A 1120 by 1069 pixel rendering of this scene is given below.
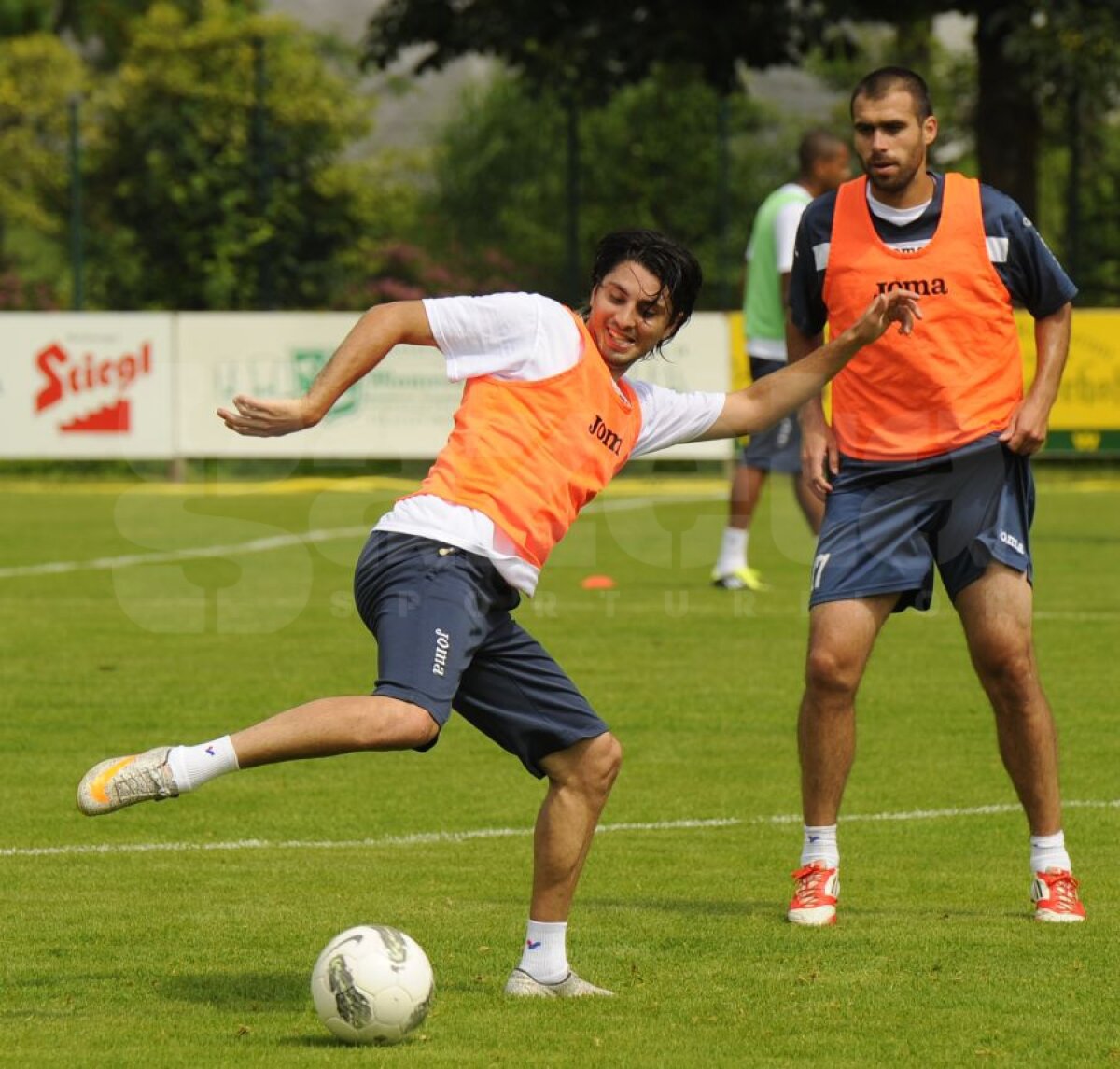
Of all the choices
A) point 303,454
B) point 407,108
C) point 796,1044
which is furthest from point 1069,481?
point 407,108

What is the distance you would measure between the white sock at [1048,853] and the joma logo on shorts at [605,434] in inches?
68.6

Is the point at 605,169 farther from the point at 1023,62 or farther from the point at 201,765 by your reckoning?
the point at 201,765

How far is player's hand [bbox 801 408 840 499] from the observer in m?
6.85

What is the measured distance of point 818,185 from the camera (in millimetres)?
13484

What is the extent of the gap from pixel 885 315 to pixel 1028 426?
751 mm

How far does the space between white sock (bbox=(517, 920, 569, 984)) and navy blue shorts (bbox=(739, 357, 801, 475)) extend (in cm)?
837

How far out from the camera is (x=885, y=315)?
19.9ft

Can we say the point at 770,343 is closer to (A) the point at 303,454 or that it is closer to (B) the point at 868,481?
(B) the point at 868,481

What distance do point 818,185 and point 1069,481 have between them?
12.5 meters

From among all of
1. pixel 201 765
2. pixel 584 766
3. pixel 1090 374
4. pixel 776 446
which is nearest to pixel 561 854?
pixel 584 766

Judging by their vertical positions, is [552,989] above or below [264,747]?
below

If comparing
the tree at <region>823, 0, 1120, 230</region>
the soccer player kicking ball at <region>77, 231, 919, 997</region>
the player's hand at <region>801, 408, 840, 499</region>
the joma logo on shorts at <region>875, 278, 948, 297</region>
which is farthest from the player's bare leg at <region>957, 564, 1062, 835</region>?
the tree at <region>823, 0, 1120, 230</region>

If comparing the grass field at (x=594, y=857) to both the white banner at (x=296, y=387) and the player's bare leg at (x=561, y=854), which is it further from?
the white banner at (x=296, y=387)

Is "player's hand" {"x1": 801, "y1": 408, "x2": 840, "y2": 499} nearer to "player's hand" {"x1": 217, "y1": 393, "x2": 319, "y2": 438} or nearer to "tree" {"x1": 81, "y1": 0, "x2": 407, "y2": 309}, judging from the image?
"player's hand" {"x1": 217, "y1": 393, "x2": 319, "y2": 438}
